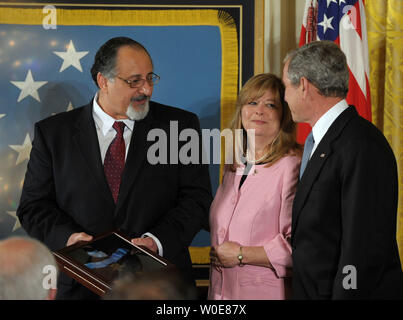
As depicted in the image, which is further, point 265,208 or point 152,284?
→ point 265,208

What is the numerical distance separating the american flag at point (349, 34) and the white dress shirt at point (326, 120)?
928 mm

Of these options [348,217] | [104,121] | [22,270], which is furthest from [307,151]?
[22,270]

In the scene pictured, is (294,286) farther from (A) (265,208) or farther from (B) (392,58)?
(B) (392,58)

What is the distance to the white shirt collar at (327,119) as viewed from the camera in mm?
1796

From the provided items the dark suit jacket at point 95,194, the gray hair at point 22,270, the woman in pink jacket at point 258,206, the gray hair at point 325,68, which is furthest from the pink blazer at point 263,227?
the gray hair at point 22,270

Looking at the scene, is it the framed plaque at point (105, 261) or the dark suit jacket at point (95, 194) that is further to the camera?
the dark suit jacket at point (95, 194)

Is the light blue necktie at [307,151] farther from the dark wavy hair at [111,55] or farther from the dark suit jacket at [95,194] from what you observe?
the dark wavy hair at [111,55]

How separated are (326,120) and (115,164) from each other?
41.6 inches

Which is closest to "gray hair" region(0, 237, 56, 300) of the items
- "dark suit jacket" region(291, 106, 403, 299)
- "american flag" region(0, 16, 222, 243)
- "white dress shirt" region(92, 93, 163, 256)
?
"dark suit jacket" region(291, 106, 403, 299)

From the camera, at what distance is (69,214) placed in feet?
7.29

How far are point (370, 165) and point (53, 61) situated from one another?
2.13m

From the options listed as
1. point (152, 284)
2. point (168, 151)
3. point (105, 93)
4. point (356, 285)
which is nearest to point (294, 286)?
point (356, 285)

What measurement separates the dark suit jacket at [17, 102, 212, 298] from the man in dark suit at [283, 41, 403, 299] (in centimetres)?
63

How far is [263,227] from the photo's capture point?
80.4 inches
